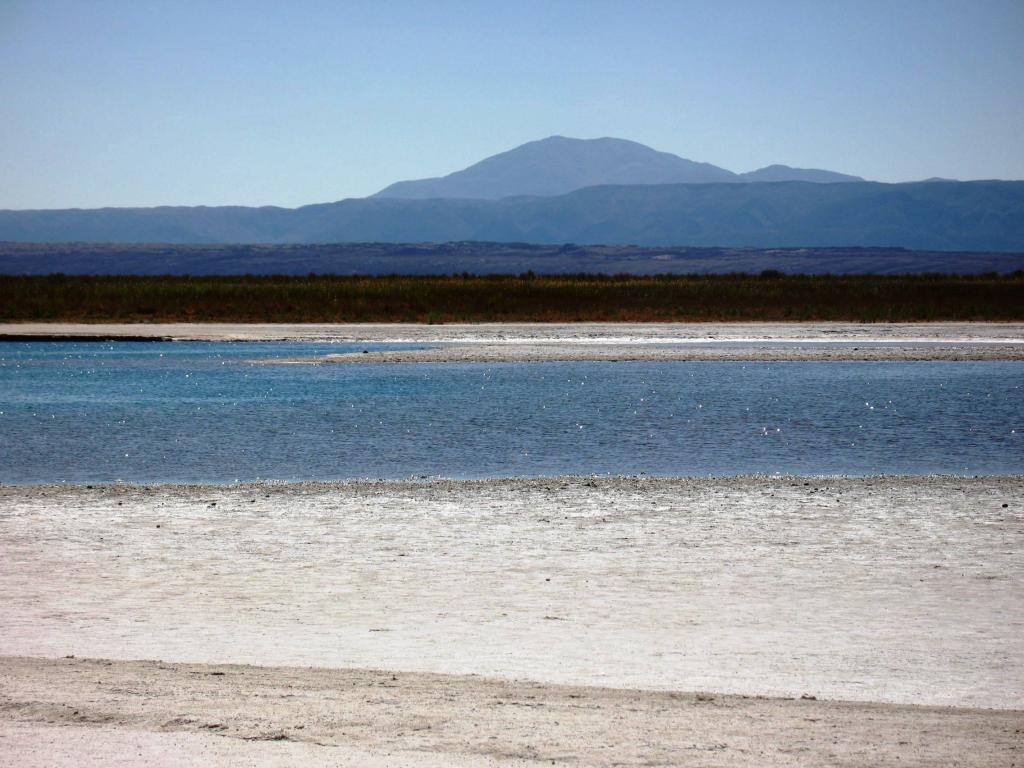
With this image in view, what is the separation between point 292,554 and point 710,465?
25.5 ft

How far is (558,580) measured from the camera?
10.9 metres

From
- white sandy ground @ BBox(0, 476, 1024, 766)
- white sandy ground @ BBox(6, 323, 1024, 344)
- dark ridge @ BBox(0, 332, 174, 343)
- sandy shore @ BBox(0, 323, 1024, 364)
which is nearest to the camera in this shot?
white sandy ground @ BBox(0, 476, 1024, 766)

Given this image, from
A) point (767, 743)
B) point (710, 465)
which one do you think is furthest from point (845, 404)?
point (767, 743)

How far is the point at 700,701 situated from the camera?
738 cm

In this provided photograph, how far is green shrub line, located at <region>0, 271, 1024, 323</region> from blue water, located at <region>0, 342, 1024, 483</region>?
2162cm

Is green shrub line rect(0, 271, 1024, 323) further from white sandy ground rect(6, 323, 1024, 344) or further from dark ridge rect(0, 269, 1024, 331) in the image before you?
white sandy ground rect(6, 323, 1024, 344)

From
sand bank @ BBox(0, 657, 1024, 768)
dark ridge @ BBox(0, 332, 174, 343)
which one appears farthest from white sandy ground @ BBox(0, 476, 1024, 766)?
dark ridge @ BBox(0, 332, 174, 343)

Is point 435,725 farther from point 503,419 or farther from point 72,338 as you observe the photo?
point 72,338

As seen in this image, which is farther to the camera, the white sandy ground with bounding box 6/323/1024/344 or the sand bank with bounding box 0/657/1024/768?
the white sandy ground with bounding box 6/323/1024/344

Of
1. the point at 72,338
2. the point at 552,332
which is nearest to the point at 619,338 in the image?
the point at 552,332

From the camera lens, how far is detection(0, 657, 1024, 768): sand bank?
6.39m

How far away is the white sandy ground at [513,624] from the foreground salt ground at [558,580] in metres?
0.04

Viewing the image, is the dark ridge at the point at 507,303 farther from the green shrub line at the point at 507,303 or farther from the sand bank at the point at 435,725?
the sand bank at the point at 435,725

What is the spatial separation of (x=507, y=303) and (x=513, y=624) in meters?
54.9
